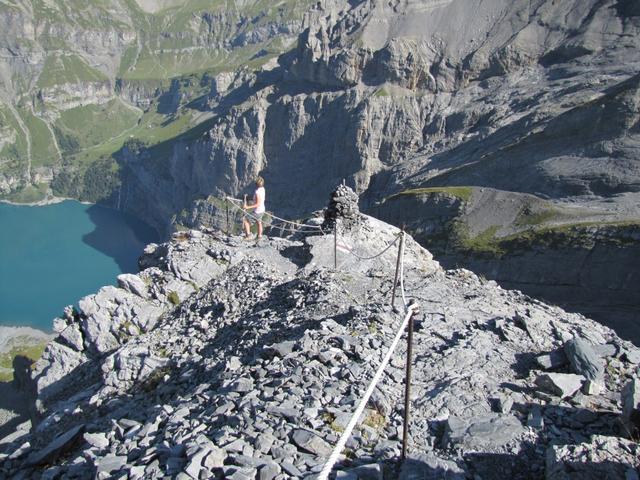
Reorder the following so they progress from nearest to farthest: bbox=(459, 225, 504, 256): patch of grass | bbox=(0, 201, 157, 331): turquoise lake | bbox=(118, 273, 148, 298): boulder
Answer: bbox=(118, 273, 148, 298): boulder
bbox=(459, 225, 504, 256): patch of grass
bbox=(0, 201, 157, 331): turquoise lake

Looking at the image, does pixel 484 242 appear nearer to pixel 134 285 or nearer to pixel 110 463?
pixel 134 285

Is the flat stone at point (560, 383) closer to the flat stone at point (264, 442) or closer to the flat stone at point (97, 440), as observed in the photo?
the flat stone at point (264, 442)

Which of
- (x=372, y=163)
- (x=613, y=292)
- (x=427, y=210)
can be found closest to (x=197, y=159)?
(x=372, y=163)

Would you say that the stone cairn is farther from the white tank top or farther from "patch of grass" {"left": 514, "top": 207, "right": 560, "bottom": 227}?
"patch of grass" {"left": 514, "top": 207, "right": 560, "bottom": 227}

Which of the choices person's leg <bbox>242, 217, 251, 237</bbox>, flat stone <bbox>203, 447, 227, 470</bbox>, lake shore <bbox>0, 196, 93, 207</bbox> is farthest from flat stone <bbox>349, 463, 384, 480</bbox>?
lake shore <bbox>0, 196, 93, 207</bbox>

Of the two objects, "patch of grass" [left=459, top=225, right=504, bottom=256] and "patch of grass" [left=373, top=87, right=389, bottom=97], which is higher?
"patch of grass" [left=373, top=87, right=389, bottom=97]

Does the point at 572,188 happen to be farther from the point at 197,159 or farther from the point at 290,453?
the point at 197,159

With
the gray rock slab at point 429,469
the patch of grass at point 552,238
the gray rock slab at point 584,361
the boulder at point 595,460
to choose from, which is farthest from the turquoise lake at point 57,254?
the boulder at point 595,460
